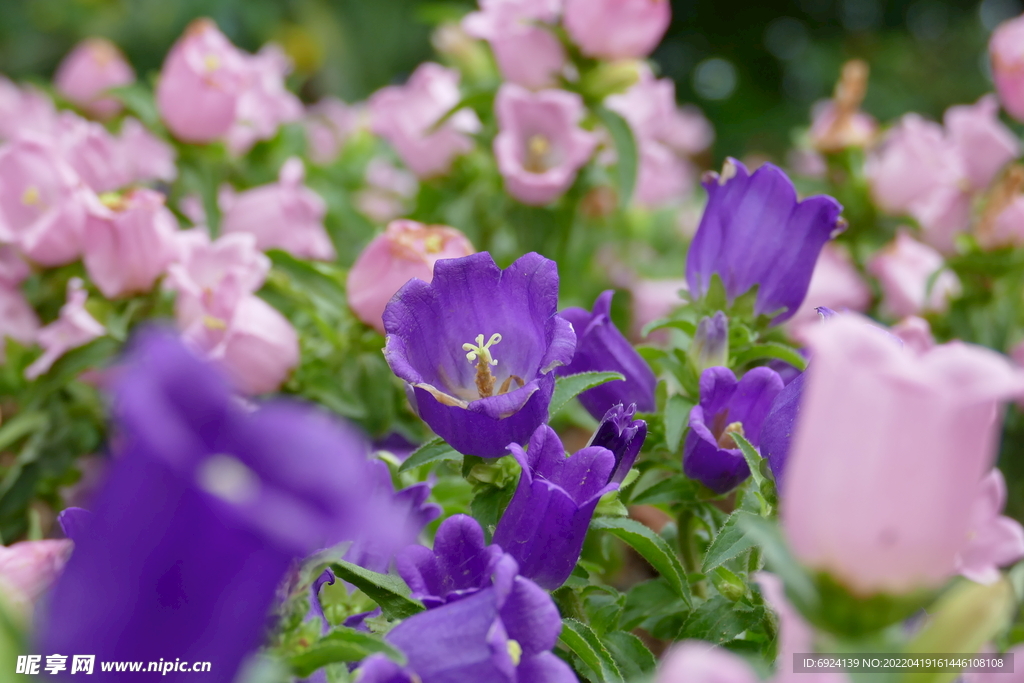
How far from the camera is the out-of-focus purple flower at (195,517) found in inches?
11.5

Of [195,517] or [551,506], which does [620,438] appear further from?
[195,517]

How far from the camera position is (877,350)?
32 centimetres

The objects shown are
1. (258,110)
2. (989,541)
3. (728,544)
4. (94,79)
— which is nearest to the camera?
(728,544)

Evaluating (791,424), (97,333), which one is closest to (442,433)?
(791,424)

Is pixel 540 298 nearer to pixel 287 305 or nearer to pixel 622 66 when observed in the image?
pixel 287 305

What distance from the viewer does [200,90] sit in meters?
1.11

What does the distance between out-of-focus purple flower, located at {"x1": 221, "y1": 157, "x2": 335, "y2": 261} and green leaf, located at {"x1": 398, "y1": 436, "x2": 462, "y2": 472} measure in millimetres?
543

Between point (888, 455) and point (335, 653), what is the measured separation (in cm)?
25

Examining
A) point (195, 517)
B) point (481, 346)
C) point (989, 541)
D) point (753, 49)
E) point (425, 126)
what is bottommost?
point (753, 49)

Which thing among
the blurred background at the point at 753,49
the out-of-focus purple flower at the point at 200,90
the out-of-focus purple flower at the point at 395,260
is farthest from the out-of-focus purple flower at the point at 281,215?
the blurred background at the point at 753,49

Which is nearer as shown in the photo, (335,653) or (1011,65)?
(335,653)

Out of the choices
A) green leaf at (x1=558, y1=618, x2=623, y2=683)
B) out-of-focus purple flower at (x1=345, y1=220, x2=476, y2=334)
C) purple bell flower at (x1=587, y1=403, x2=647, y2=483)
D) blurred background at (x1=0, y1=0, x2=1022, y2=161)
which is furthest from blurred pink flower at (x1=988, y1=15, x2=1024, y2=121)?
blurred background at (x1=0, y1=0, x2=1022, y2=161)

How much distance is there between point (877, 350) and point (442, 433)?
0.29 metres

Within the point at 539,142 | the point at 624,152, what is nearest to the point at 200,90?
the point at 539,142
